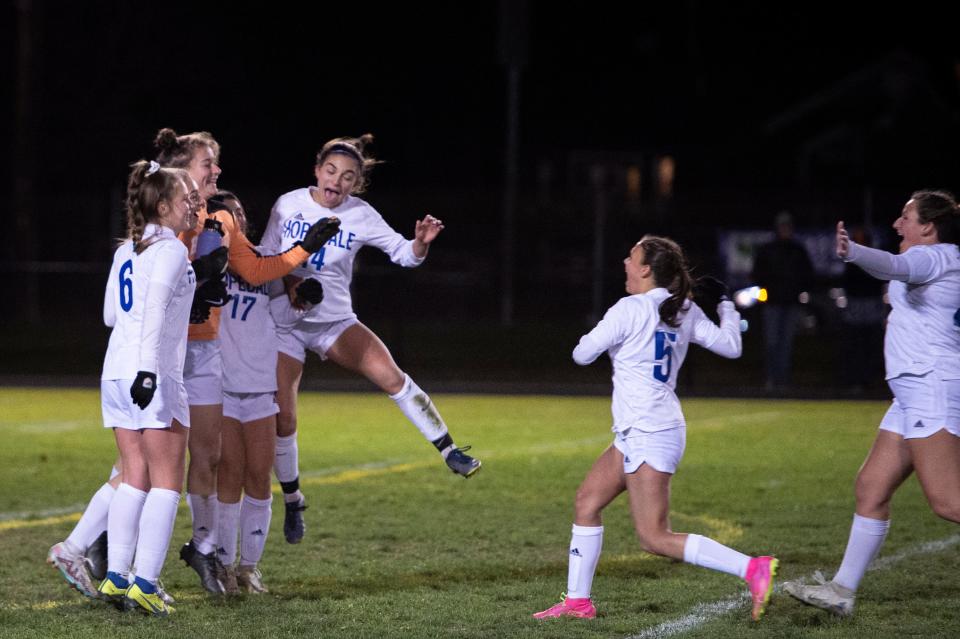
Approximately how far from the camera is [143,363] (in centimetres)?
596

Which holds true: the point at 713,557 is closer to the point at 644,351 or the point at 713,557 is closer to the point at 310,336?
the point at 644,351

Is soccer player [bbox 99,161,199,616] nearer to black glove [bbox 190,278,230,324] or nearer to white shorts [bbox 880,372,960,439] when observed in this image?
black glove [bbox 190,278,230,324]

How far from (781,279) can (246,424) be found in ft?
36.8

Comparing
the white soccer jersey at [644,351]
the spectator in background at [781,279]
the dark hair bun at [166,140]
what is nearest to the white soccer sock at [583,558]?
the white soccer jersey at [644,351]

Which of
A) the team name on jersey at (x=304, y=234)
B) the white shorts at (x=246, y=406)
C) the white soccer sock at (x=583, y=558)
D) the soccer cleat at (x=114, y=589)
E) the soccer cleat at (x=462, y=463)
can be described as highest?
the team name on jersey at (x=304, y=234)

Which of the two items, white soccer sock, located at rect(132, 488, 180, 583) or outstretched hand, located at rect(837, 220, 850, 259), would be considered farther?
white soccer sock, located at rect(132, 488, 180, 583)

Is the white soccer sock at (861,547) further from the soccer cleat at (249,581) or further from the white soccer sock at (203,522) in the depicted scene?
the white soccer sock at (203,522)

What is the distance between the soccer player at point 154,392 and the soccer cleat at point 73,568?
31cm

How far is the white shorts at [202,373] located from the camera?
662cm

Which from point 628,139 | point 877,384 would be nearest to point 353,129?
point 628,139

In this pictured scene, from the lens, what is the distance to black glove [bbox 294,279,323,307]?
703cm

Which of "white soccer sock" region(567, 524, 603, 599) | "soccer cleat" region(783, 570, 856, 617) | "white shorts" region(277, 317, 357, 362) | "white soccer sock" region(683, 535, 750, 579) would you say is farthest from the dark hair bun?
"soccer cleat" region(783, 570, 856, 617)

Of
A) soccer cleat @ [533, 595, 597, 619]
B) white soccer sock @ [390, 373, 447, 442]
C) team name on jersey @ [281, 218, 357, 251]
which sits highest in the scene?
team name on jersey @ [281, 218, 357, 251]

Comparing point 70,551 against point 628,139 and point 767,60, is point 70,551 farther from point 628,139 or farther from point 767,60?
point 767,60
